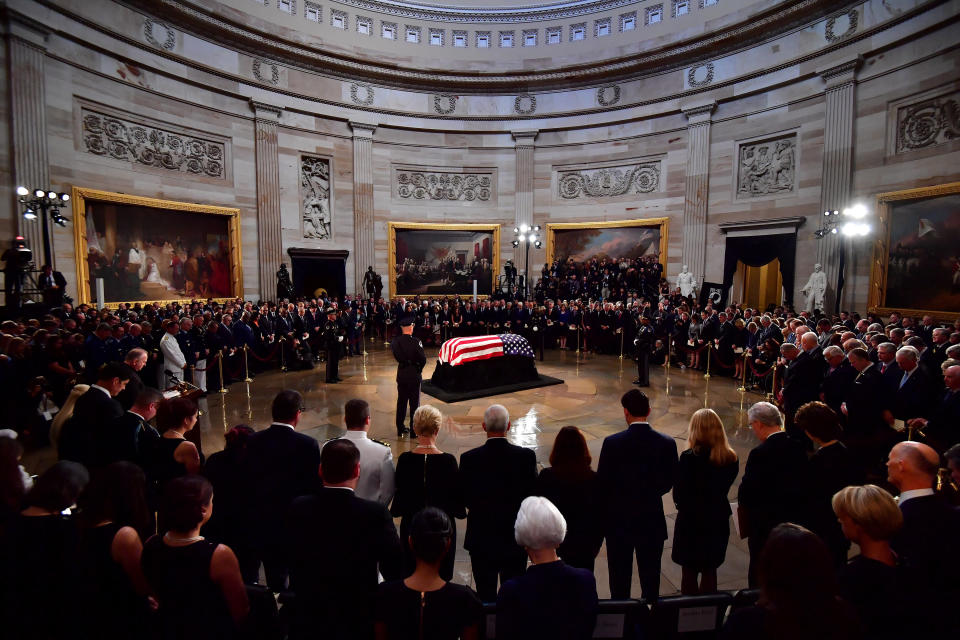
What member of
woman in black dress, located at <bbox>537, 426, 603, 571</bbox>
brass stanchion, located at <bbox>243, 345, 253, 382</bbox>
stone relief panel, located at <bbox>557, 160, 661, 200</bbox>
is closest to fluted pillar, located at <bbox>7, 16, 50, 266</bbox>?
brass stanchion, located at <bbox>243, 345, 253, 382</bbox>

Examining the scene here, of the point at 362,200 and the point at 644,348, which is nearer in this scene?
the point at 644,348

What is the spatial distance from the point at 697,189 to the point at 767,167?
2.46 meters

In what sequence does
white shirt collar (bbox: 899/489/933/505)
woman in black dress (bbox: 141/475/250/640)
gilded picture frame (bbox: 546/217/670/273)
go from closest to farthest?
1. woman in black dress (bbox: 141/475/250/640)
2. white shirt collar (bbox: 899/489/933/505)
3. gilded picture frame (bbox: 546/217/670/273)

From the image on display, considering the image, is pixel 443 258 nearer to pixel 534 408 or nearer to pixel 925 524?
pixel 534 408

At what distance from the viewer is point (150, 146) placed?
16188 mm

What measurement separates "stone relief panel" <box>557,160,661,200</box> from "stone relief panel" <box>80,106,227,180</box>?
1412cm

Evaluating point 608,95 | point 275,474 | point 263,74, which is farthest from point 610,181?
point 275,474

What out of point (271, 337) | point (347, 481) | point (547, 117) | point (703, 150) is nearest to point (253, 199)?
point (271, 337)

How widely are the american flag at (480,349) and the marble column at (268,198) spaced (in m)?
11.6

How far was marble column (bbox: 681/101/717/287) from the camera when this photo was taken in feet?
62.6

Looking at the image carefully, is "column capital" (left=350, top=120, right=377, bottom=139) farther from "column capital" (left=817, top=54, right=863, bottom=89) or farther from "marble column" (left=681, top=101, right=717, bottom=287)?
"column capital" (left=817, top=54, right=863, bottom=89)

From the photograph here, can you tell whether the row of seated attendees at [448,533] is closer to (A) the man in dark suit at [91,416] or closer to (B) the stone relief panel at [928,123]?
(A) the man in dark suit at [91,416]

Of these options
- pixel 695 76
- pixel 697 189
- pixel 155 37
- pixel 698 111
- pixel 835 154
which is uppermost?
pixel 695 76

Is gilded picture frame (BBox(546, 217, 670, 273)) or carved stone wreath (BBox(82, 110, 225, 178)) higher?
carved stone wreath (BBox(82, 110, 225, 178))
